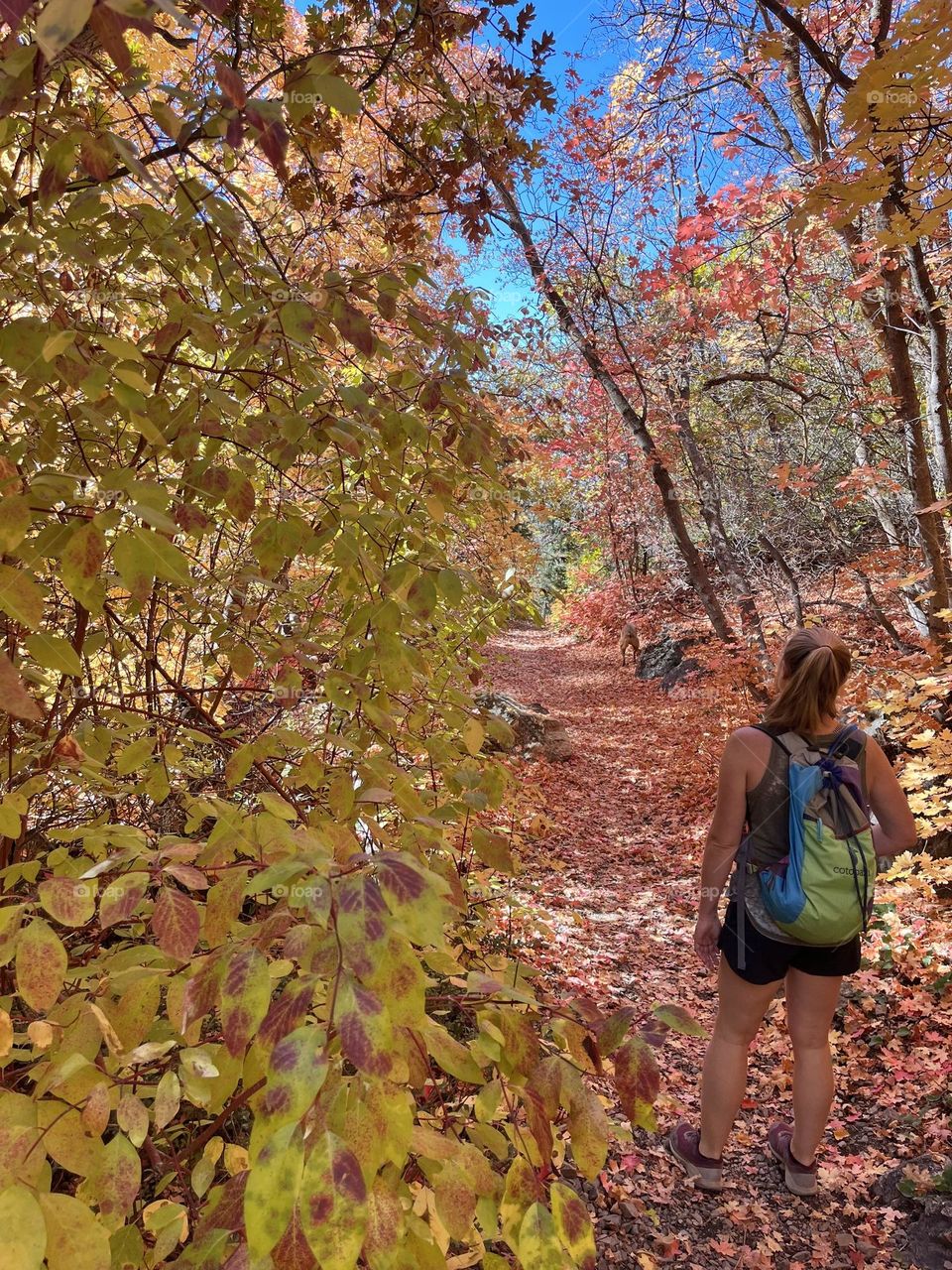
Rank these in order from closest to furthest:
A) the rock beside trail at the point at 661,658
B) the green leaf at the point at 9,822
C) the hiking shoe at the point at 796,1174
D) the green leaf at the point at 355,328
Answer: the green leaf at the point at 9,822
the green leaf at the point at 355,328
the hiking shoe at the point at 796,1174
the rock beside trail at the point at 661,658

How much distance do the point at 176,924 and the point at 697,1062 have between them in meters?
3.67

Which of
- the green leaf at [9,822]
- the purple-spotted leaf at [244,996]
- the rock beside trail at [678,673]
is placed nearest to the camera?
the purple-spotted leaf at [244,996]

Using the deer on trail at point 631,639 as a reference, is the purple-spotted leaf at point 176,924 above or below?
above

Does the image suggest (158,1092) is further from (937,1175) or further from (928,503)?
(928,503)

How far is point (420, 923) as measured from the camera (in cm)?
85

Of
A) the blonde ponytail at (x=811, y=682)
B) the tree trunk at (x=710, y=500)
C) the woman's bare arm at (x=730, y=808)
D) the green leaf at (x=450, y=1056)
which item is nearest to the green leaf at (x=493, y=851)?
the green leaf at (x=450, y=1056)

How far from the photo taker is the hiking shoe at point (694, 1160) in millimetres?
2719

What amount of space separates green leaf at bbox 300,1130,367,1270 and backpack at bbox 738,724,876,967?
2.02 metres

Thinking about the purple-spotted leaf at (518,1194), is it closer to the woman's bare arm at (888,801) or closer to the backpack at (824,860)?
the backpack at (824,860)

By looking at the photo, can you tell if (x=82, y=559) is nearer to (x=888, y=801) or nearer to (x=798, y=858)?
(x=798, y=858)

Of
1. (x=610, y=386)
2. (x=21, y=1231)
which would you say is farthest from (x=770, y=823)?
(x=610, y=386)

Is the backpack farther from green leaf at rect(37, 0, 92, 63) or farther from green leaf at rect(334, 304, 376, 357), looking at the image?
green leaf at rect(37, 0, 92, 63)

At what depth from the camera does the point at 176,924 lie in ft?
3.23

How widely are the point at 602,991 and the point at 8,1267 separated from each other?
416 centimetres
